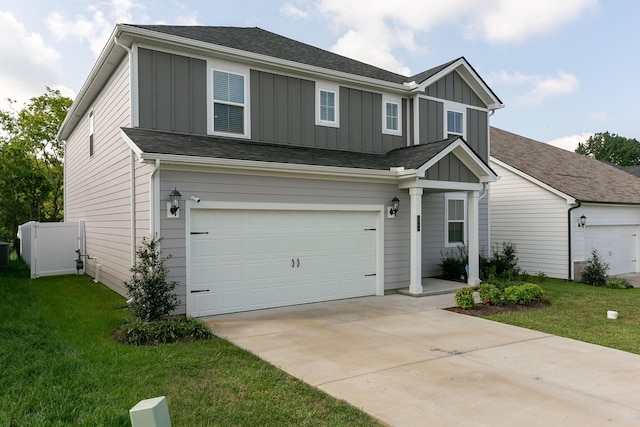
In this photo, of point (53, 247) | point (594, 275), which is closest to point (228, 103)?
point (53, 247)

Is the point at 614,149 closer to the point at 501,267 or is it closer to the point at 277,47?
the point at 501,267

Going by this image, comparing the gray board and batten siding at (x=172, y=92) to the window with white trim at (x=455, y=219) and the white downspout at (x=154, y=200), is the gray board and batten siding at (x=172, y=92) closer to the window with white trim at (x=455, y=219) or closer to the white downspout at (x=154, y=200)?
the white downspout at (x=154, y=200)

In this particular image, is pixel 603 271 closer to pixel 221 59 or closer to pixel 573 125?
pixel 221 59

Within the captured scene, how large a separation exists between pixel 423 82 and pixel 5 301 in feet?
37.1

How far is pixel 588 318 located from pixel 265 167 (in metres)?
6.85

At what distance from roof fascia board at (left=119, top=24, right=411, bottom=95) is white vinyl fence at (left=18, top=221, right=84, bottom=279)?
771 centimetres

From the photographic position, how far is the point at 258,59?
9781 mm

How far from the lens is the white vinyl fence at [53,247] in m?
13.1

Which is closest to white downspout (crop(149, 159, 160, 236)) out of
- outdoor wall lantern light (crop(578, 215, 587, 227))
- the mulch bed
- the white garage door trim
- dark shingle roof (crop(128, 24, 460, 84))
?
the white garage door trim

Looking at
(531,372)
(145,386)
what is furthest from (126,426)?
(531,372)

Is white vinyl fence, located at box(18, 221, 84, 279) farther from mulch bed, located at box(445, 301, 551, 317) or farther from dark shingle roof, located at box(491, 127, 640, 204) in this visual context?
dark shingle roof, located at box(491, 127, 640, 204)

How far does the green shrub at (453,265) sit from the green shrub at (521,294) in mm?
2893

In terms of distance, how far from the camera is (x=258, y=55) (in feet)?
32.1

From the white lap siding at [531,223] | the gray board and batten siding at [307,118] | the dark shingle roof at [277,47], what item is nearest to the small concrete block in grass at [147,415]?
the gray board and batten siding at [307,118]
